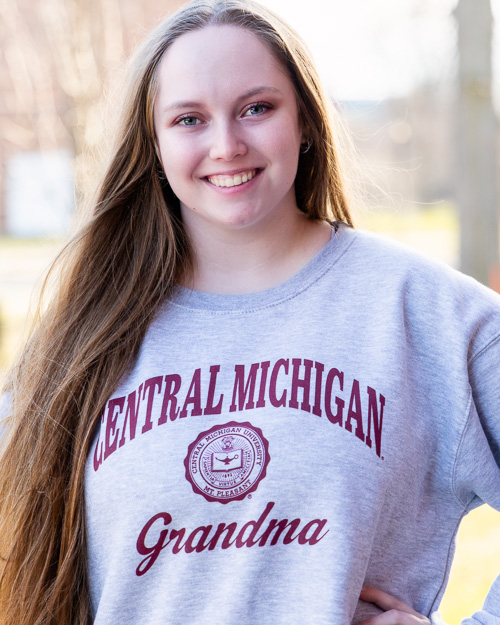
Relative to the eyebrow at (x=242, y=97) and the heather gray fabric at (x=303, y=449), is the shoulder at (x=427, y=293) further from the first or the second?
the eyebrow at (x=242, y=97)

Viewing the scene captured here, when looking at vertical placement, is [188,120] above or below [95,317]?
above

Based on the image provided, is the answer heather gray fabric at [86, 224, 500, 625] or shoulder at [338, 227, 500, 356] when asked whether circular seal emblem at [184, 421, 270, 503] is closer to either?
heather gray fabric at [86, 224, 500, 625]

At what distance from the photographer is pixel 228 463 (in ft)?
5.88

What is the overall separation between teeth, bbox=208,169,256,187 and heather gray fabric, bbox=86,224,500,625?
0.93 feet

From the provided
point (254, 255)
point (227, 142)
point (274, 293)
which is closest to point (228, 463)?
point (274, 293)

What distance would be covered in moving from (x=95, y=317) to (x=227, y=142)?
606 millimetres

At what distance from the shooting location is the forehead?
Answer: 1.85 metres

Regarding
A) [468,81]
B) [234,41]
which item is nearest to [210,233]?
[234,41]

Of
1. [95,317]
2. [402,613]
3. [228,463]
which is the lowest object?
[402,613]

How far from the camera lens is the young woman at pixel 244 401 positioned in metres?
1.79

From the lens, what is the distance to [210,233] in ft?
6.91

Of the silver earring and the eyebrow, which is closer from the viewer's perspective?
the eyebrow

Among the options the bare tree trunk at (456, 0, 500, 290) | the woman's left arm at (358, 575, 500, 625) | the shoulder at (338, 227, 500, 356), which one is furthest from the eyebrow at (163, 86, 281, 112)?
the bare tree trunk at (456, 0, 500, 290)

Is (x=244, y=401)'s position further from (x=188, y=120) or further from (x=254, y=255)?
(x=188, y=120)
